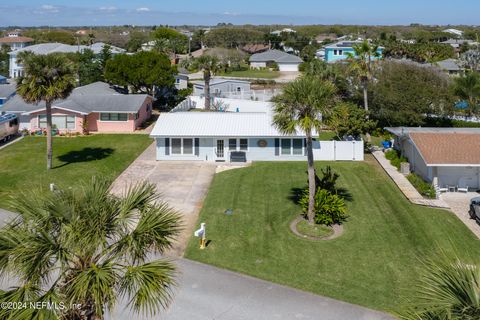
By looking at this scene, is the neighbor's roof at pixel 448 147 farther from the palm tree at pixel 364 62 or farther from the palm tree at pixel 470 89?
the palm tree at pixel 470 89

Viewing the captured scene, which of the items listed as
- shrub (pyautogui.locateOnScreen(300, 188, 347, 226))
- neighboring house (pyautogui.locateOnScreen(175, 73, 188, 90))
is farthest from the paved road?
neighboring house (pyautogui.locateOnScreen(175, 73, 188, 90))

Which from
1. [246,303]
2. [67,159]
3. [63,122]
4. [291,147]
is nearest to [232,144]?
[291,147]

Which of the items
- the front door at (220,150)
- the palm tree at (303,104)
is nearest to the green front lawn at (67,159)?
the front door at (220,150)

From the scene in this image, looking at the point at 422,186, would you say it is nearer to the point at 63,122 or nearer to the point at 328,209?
the point at 328,209

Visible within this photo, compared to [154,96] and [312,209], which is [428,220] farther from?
[154,96]

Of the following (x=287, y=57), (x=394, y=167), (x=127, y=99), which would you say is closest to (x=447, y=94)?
(x=394, y=167)

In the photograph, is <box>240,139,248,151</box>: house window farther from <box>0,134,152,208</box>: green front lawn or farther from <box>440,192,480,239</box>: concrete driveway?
<box>440,192,480,239</box>: concrete driveway
